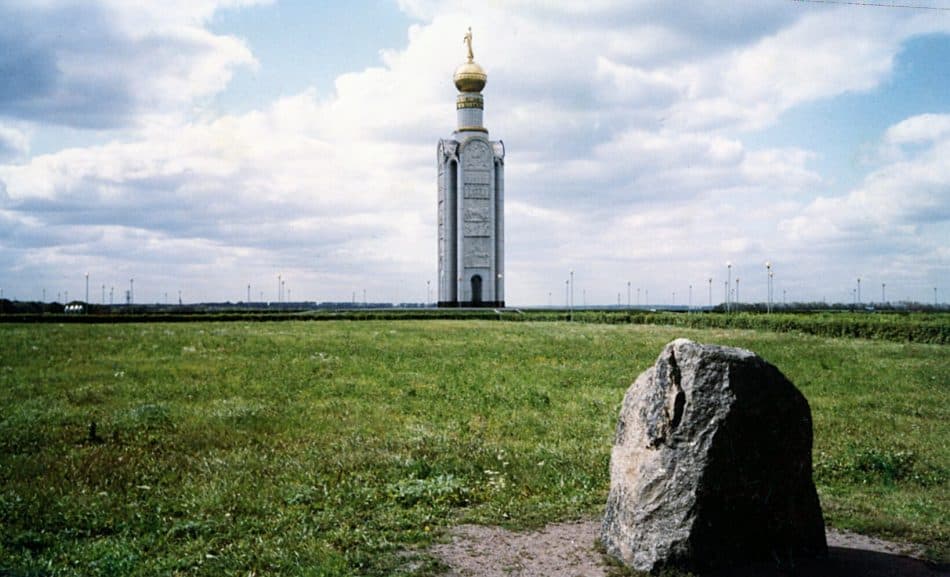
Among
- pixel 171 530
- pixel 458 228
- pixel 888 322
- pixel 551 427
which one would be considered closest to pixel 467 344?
pixel 551 427

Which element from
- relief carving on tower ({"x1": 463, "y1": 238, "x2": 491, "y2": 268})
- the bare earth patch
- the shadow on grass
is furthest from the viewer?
relief carving on tower ({"x1": 463, "y1": 238, "x2": 491, "y2": 268})

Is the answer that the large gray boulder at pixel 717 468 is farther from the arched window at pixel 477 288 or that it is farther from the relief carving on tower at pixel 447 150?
the relief carving on tower at pixel 447 150

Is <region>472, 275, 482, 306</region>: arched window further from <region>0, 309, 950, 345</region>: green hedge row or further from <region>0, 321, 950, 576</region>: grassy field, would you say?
<region>0, 321, 950, 576</region>: grassy field

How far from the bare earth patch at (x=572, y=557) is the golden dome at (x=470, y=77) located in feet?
297

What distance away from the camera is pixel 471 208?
94.4m

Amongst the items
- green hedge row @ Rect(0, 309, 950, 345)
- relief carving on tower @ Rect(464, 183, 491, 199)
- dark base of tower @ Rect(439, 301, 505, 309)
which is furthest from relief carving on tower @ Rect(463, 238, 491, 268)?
green hedge row @ Rect(0, 309, 950, 345)

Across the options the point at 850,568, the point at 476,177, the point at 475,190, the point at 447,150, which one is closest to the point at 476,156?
the point at 476,177

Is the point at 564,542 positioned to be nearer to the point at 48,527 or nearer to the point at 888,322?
the point at 48,527

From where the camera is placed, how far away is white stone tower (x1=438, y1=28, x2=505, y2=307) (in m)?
94.2

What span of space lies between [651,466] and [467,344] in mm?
26398

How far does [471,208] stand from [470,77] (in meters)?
15.8

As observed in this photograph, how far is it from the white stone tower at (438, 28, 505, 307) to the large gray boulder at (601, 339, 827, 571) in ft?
282

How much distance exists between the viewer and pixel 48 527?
897 centimetres

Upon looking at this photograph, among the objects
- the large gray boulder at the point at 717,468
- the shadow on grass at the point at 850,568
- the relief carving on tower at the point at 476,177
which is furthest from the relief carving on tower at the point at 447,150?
the shadow on grass at the point at 850,568
